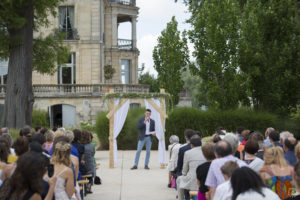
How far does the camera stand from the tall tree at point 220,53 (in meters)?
24.0

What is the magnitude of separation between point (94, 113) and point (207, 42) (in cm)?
1294

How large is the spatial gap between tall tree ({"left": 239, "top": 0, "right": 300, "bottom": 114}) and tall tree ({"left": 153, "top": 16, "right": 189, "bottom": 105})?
13.7 ft

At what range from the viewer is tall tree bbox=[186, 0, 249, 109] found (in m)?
24.0

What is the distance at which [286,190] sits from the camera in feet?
21.6

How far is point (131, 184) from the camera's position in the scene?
1266cm

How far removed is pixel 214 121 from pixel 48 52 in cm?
924

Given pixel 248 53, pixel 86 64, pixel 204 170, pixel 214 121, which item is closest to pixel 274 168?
pixel 204 170

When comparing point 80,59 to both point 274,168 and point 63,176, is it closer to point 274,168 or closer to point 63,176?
point 63,176

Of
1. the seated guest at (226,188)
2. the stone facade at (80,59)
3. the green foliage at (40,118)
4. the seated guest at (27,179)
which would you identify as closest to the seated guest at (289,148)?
the seated guest at (226,188)

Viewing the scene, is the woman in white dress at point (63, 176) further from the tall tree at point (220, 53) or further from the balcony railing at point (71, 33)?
the balcony railing at point (71, 33)

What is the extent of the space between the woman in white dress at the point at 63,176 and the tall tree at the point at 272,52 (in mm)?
18942

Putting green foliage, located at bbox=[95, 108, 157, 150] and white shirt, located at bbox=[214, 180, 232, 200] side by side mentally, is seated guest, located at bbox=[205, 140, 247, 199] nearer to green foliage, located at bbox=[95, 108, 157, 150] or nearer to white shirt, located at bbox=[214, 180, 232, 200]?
white shirt, located at bbox=[214, 180, 232, 200]

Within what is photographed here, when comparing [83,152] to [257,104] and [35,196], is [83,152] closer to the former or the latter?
[35,196]

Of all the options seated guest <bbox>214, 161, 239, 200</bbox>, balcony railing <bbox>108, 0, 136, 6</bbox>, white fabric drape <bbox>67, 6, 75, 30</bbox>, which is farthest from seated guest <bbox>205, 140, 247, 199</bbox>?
balcony railing <bbox>108, 0, 136, 6</bbox>
